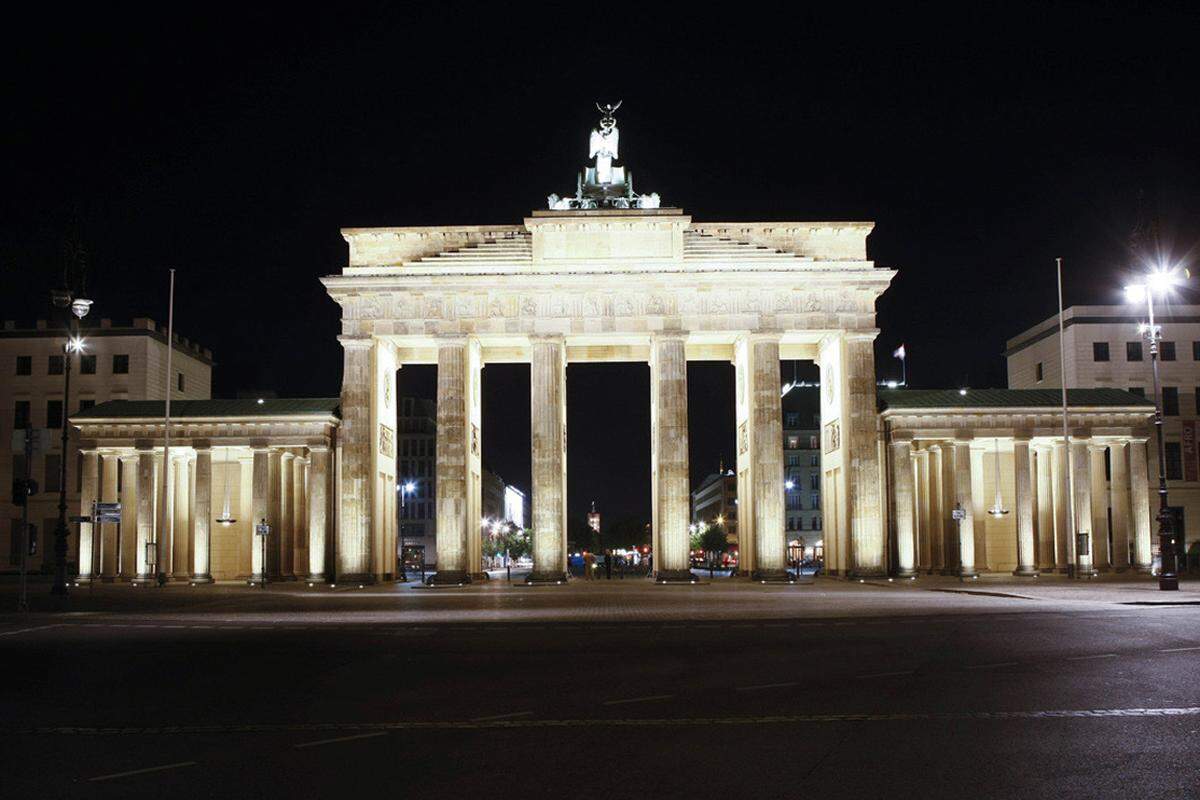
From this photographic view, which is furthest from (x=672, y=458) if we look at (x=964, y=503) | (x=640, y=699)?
(x=640, y=699)

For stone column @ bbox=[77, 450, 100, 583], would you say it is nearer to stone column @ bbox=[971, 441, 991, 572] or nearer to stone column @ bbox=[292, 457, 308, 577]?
stone column @ bbox=[292, 457, 308, 577]

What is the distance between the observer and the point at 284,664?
64.6ft

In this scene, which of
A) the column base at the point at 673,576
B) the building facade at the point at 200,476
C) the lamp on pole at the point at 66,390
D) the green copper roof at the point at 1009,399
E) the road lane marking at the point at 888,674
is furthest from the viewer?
the building facade at the point at 200,476

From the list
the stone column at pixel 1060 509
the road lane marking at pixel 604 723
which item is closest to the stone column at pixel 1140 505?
the stone column at pixel 1060 509

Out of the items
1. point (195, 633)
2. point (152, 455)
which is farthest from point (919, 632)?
point (152, 455)

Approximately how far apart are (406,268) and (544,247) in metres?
7.60

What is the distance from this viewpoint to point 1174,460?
82.8 meters

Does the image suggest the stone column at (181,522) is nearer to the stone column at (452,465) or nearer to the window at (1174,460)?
the stone column at (452,465)

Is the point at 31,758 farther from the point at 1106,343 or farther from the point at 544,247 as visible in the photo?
the point at 1106,343

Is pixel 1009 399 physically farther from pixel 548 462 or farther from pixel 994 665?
pixel 994 665

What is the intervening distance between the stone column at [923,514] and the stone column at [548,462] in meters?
16.8

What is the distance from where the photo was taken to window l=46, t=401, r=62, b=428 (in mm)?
87438

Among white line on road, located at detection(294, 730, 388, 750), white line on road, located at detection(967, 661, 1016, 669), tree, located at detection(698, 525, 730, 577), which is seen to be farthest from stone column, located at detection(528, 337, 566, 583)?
tree, located at detection(698, 525, 730, 577)

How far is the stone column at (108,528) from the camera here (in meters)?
66.0
